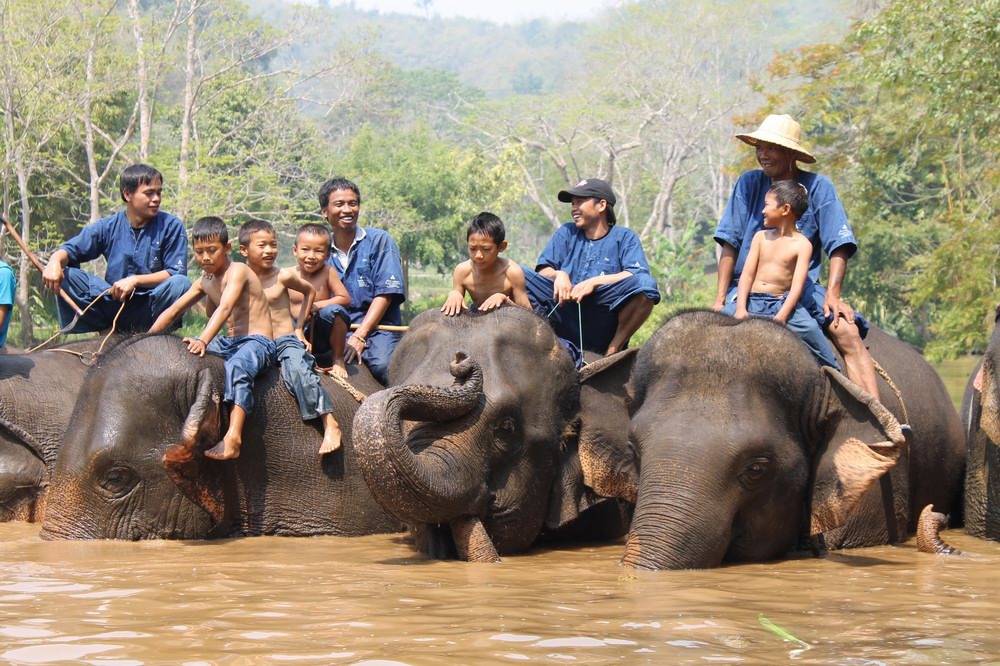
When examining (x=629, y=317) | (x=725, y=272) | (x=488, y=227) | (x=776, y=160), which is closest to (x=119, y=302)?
(x=488, y=227)

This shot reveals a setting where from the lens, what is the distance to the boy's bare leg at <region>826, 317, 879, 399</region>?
697cm

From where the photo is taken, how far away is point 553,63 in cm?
16038

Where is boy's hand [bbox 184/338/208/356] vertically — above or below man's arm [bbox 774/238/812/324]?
below

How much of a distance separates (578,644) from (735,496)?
5.81 feet

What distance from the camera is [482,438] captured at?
6.48 metres

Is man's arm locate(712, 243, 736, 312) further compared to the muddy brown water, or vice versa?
man's arm locate(712, 243, 736, 312)

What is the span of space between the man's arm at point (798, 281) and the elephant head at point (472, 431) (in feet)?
3.63

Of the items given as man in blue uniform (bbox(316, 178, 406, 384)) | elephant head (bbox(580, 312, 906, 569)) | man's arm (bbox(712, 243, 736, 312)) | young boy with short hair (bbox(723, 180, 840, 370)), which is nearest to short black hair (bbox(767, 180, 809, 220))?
young boy with short hair (bbox(723, 180, 840, 370))

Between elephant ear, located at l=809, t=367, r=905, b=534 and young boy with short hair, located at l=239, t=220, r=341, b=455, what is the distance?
2.62 m

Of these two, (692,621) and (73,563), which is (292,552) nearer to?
(73,563)

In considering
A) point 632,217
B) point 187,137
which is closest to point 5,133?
point 187,137

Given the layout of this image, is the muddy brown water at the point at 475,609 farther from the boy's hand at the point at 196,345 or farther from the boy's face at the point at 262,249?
the boy's face at the point at 262,249

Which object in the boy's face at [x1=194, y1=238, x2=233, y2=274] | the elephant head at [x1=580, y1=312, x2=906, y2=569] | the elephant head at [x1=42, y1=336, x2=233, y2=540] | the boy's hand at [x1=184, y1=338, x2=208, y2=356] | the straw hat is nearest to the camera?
the elephant head at [x1=580, y1=312, x2=906, y2=569]

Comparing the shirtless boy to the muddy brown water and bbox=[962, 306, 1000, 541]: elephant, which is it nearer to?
the muddy brown water
